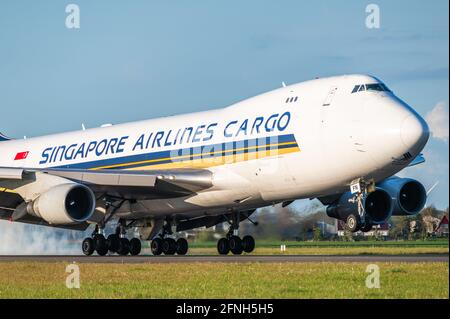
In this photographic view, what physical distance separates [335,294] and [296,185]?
13.6 m

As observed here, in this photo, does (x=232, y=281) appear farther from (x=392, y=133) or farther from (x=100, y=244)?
(x=100, y=244)

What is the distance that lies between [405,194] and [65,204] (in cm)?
1324

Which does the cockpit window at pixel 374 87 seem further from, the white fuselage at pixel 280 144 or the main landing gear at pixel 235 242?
the main landing gear at pixel 235 242

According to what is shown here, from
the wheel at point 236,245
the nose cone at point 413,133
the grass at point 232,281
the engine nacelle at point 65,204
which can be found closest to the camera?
the grass at point 232,281

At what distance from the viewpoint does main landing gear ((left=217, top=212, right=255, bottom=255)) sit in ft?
120

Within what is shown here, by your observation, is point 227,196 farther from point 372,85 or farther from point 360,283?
point 360,283

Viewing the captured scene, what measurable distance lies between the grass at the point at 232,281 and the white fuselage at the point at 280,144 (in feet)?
17.2

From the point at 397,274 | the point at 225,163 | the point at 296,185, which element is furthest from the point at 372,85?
the point at 397,274

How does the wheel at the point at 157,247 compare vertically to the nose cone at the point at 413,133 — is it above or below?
below

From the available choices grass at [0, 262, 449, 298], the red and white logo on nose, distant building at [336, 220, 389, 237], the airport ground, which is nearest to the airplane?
the red and white logo on nose

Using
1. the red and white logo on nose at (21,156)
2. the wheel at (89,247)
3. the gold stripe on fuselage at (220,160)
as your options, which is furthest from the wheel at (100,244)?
the red and white logo on nose at (21,156)

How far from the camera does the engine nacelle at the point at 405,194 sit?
35.5 m

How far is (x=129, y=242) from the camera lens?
126 ft

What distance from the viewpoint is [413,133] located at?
28.3 metres
